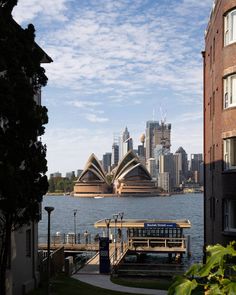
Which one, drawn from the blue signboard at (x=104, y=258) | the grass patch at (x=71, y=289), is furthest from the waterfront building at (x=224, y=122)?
the blue signboard at (x=104, y=258)

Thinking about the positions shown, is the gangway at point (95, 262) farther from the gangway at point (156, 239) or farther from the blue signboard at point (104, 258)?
the gangway at point (156, 239)

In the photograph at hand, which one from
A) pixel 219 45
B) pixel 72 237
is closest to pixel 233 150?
pixel 219 45

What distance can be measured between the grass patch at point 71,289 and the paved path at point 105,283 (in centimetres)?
93

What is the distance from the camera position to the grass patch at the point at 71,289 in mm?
23297

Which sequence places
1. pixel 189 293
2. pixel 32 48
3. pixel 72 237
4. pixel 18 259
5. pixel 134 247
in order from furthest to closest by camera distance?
pixel 72 237, pixel 134 247, pixel 18 259, pixel 32 48, pixel 189 293

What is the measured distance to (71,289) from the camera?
24.3 meters

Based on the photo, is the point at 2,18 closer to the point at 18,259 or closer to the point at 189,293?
the point at 18,259

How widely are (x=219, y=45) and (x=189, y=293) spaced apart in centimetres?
2294

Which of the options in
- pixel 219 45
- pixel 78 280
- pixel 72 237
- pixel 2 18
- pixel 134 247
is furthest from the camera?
pixel 72 237

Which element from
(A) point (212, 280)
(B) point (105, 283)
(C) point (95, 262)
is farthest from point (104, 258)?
(A) point (212, 280)

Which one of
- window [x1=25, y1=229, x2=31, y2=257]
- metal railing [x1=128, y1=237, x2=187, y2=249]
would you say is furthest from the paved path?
metal railing [x1=128, y1=237, x2=187, y2=249]

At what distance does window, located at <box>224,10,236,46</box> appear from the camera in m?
22.2

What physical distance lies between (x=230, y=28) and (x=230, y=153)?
5834mm

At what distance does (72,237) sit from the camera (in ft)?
175
